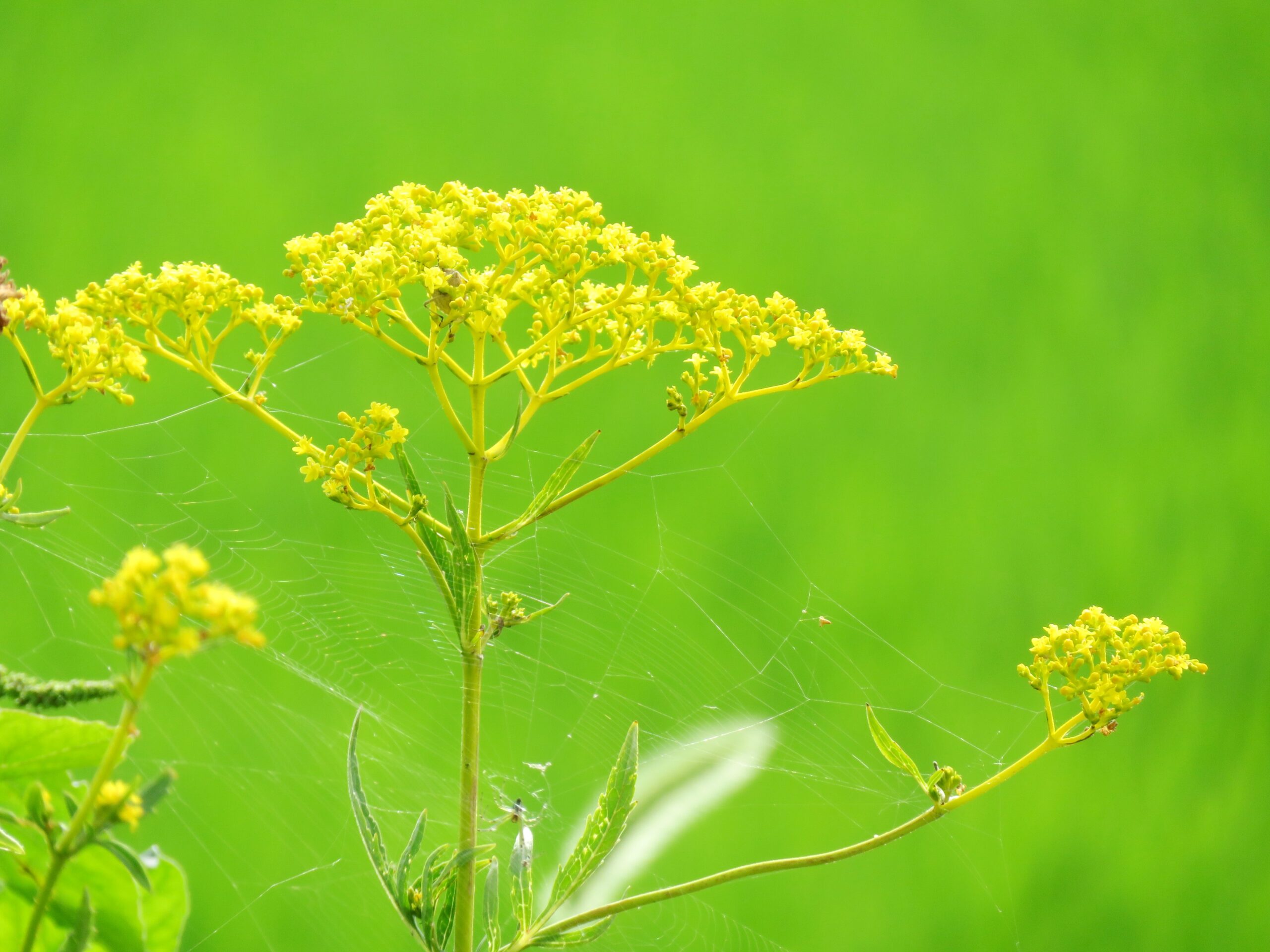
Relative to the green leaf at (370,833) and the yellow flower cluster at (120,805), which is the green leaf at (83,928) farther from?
the green leaf at (370,833)

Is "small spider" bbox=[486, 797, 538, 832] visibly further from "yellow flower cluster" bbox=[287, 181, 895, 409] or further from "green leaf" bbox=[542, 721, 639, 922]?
"yellow flower cluster" bbox=[287, 181, 895, 409]

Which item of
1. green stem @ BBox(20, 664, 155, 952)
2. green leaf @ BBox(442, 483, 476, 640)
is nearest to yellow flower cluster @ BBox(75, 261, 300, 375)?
green leaf @ BBox(442, 483, 476, 640)

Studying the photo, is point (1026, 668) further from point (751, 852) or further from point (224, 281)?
point (751, 852)

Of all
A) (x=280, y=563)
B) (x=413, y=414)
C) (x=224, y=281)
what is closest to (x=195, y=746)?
(x=280, y=563)

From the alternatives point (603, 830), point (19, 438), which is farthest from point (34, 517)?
point (603, 830)

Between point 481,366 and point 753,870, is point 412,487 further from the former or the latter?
point 753,870
